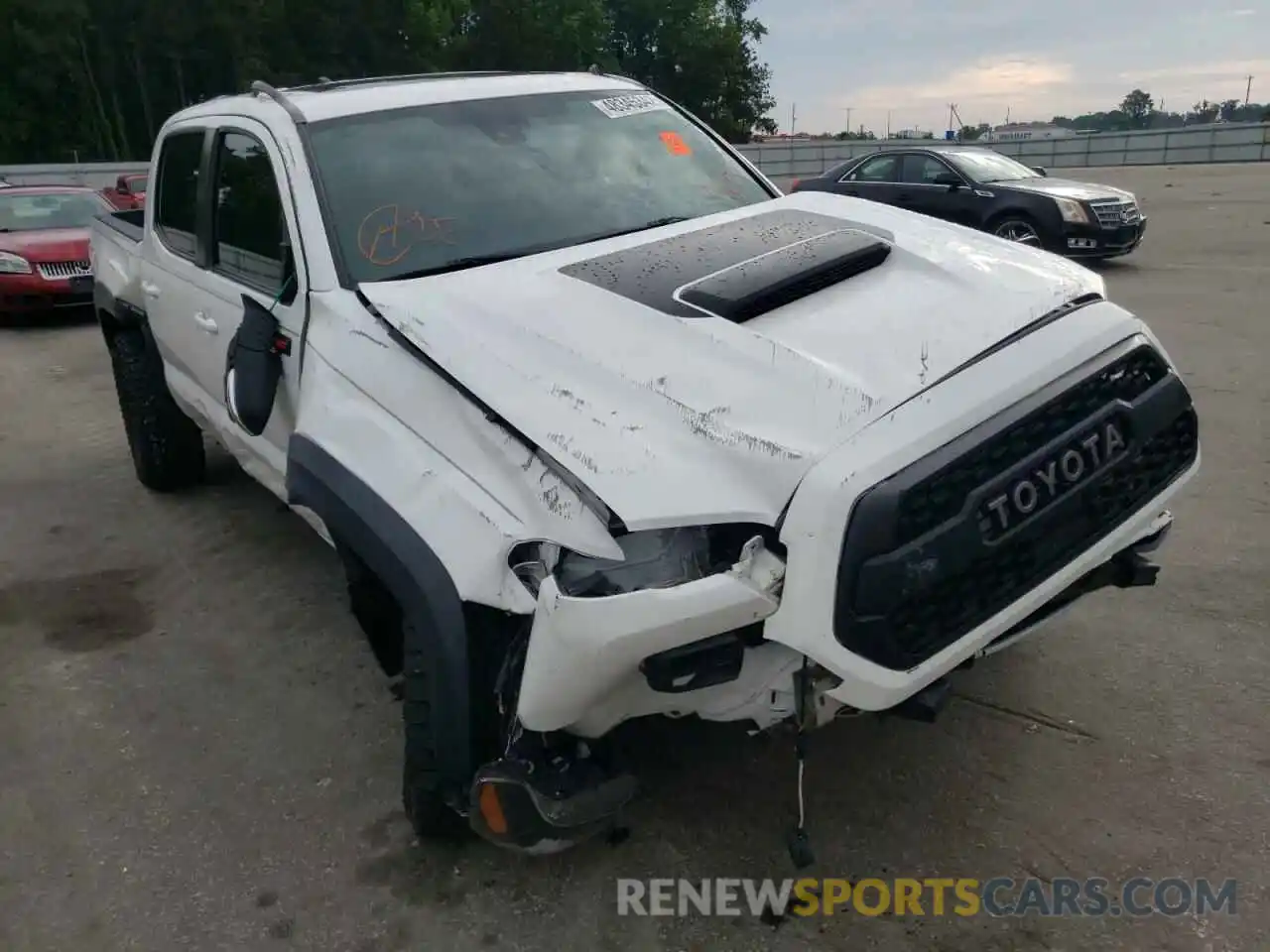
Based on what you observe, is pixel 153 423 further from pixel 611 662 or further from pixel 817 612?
pixel 817 612

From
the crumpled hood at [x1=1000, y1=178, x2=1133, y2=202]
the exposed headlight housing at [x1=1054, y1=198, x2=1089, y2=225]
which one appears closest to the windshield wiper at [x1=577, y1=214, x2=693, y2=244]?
the exposed headlight housing at [x1=1054, y1=198, x2=1089, y2=225]

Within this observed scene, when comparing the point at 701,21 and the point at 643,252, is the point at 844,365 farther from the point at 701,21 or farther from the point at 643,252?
the point at 701,21

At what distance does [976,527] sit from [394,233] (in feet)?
6.27

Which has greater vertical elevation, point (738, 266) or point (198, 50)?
point (198, 50)

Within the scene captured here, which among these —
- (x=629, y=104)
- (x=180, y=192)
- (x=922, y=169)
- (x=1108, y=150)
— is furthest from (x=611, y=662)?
(x=1108, y=150)

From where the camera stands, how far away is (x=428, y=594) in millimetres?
2270

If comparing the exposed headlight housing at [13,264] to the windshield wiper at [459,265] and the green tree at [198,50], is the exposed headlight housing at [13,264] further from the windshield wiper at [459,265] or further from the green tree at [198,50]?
the green tree at [198,50]

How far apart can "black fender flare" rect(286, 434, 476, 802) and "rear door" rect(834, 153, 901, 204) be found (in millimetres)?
10667

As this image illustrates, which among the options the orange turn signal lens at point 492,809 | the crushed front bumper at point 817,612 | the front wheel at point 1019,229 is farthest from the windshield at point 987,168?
the orange turn signal lens at point 492,809

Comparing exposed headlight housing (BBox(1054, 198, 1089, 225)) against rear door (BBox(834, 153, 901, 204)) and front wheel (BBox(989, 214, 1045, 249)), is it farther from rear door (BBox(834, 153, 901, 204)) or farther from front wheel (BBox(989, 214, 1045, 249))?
rear door (BBox(834, 153, 901, 204))

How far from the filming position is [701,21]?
56156mm

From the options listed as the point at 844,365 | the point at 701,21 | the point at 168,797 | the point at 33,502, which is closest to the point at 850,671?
the point at 844,365

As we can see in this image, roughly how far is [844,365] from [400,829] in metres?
1.64

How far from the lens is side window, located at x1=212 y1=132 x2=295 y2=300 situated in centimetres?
330
